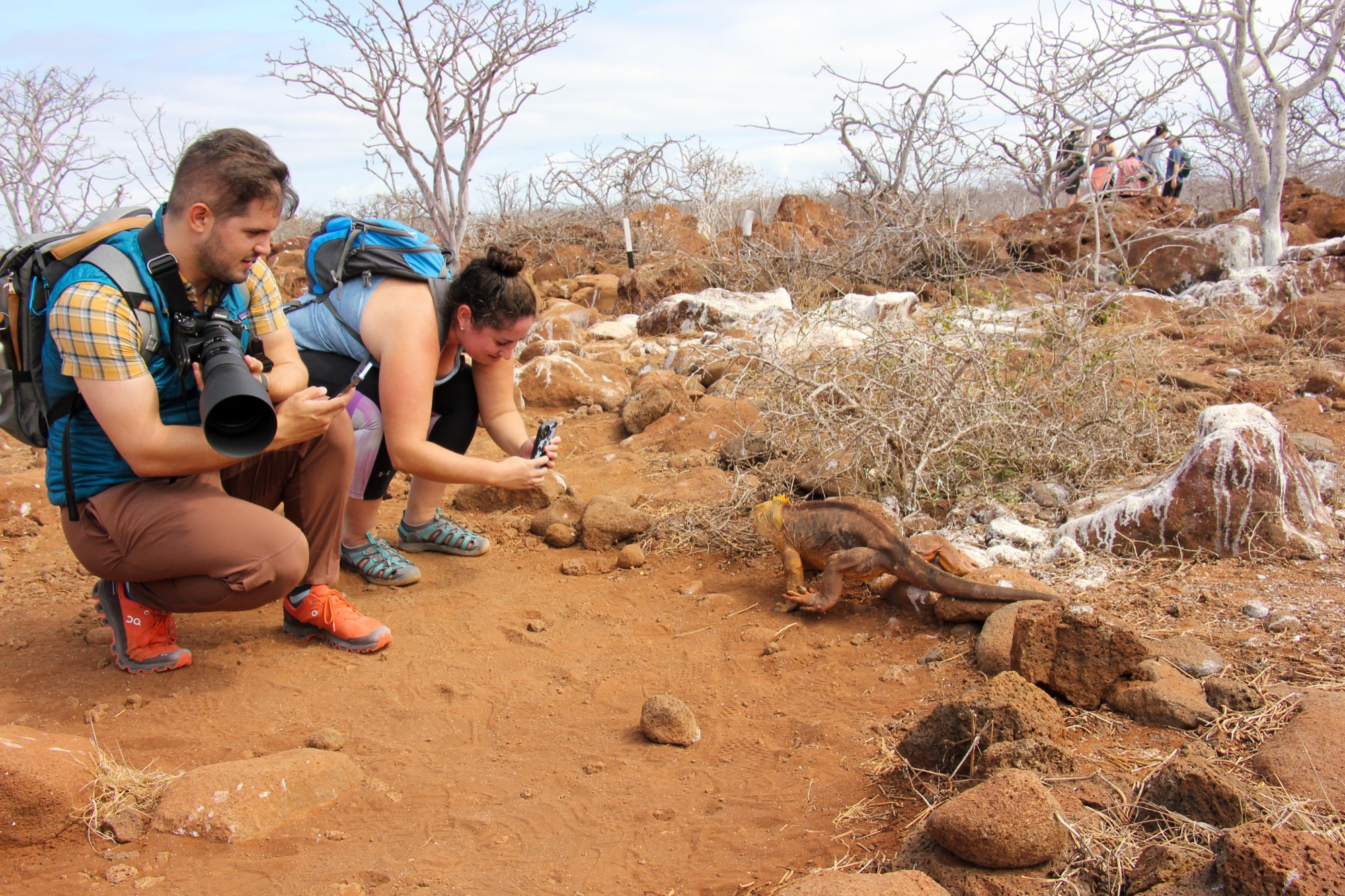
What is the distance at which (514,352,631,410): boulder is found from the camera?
696 cm

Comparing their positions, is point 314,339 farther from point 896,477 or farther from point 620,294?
point 620,294

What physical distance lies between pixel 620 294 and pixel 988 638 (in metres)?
8.64

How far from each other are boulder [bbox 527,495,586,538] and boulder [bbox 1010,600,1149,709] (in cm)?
225

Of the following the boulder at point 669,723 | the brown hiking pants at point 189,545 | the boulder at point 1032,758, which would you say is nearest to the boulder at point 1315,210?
the boulder at point 1032,758

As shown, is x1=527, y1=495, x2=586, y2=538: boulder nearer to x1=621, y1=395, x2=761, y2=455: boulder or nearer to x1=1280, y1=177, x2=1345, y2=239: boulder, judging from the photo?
x1=621, y1=395, x2=761, y2=455: boulder

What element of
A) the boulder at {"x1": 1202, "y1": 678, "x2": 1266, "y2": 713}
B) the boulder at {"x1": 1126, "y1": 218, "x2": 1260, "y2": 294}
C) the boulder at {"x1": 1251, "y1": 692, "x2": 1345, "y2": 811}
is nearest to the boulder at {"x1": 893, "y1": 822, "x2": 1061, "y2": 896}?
the boulder at {"x1": 1251, "y1": 692, "x2": 1345, "y2": 811}

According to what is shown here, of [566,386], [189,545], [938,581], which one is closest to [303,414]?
[189,545]

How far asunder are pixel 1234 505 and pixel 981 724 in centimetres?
182

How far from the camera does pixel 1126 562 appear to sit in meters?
3.40

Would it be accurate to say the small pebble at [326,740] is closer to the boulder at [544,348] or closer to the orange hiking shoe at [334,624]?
the orange hiking shoe at [334,624]

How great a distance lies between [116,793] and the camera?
2162mm

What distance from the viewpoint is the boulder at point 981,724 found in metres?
2.17

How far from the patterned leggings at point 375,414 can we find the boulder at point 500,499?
758mm

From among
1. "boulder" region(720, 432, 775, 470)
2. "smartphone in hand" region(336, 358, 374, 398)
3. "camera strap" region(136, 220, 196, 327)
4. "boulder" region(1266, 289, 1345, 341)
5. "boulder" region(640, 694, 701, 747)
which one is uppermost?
"camera strap" region(136, 220, 196, 327)
